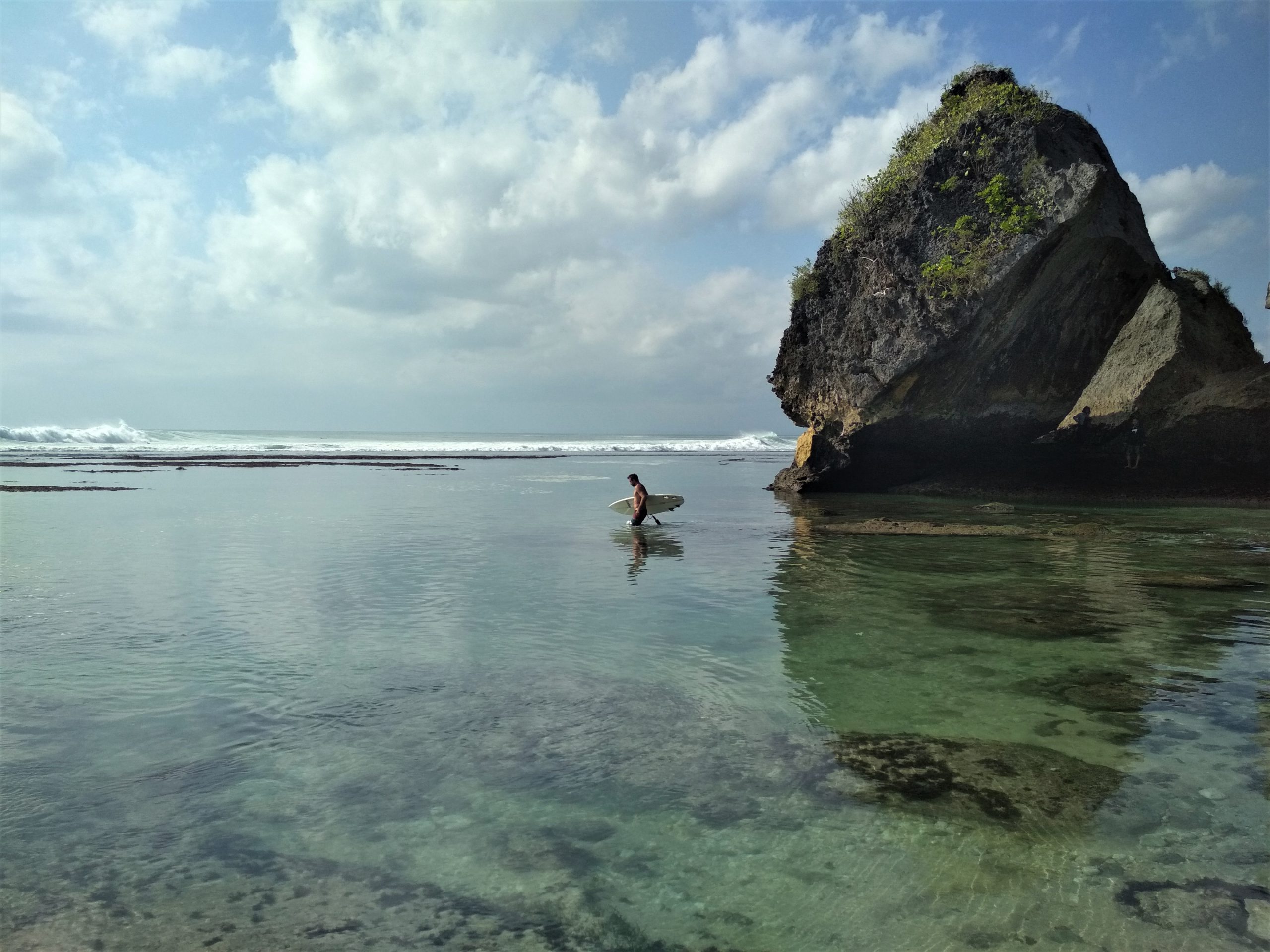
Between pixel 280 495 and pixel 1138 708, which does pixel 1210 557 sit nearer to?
pixel 1138 708

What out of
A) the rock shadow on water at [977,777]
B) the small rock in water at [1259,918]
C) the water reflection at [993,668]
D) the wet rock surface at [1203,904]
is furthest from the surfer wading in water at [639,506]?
the small rock in water at [1259,918]

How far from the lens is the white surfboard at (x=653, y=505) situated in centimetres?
2038

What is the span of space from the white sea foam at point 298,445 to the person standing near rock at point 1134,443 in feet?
181

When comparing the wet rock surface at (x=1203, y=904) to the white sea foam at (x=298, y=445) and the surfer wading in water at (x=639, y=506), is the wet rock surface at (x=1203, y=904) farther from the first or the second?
the white sea foam at (x=298, y=445)

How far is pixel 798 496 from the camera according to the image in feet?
93.3

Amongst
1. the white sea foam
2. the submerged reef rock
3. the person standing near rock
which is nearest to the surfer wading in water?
the submerged reef rock

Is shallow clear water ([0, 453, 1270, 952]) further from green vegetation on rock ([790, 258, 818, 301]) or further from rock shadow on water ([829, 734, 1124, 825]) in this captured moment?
green vegetation on rock ([790, 258, 818, 301])


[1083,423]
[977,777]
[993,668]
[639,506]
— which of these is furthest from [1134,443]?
[977,777]

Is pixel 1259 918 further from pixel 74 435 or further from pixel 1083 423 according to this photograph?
pixel 74 435

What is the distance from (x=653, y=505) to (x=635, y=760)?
1555cm

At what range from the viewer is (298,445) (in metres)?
93.7

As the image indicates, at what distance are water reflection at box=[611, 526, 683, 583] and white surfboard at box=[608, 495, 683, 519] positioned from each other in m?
1.07

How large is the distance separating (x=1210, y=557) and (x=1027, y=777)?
37.7 ft

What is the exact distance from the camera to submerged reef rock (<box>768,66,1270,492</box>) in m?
22.5
